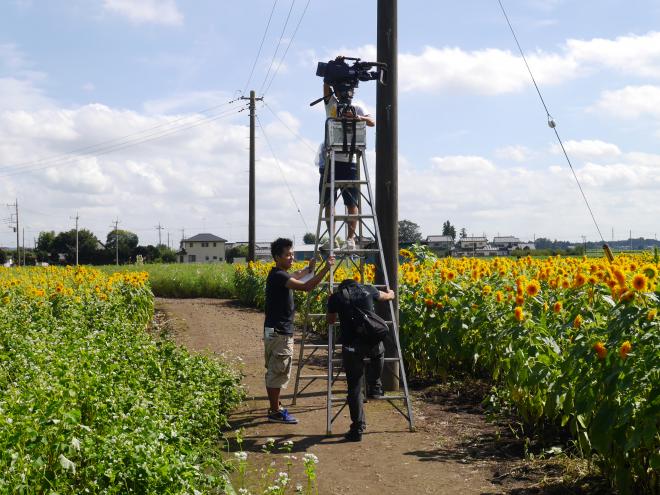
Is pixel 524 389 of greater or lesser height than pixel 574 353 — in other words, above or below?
below

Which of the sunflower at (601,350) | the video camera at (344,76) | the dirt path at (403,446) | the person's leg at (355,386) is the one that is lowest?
the dirt path at (403,446)

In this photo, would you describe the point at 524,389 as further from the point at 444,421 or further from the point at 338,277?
the point at 338,277

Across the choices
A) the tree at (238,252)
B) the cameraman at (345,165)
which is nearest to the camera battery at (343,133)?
the cameraman at (345,165)

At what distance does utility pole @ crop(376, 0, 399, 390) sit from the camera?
887 cm

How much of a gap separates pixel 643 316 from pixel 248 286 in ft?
61.4

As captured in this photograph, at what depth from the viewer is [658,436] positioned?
452 centimetres

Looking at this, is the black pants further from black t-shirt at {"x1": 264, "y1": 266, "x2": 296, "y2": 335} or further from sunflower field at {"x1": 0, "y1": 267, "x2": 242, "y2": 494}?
sunflower field at {"x1": 0, "y1": 267, "x2": 242, "y2": 494}

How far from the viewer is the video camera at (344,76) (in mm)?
7551

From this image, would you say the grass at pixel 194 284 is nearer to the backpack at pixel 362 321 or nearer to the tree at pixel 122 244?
the backpack at pixel 362 321

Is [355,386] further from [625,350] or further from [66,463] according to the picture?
[66,463]

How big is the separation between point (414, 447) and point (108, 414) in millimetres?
2751

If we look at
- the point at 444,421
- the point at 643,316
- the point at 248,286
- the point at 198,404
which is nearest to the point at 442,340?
the point at 444,421

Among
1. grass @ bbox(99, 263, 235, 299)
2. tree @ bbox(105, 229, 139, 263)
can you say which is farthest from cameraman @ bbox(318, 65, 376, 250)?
tree @ bbox(105, 229, 139, 263)

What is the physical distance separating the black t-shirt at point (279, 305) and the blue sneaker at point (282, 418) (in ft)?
2.56
